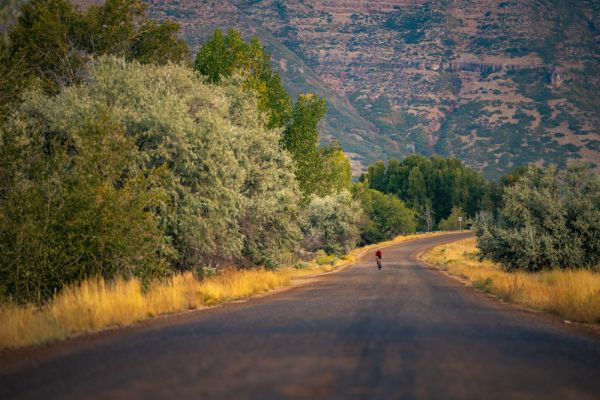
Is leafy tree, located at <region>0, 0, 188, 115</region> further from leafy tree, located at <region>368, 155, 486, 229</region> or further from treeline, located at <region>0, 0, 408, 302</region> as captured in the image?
leafy tree, located at <region>368, 155, 486, 229</region>

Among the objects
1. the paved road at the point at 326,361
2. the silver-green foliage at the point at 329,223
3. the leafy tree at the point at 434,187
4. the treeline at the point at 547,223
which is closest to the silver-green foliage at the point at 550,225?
the treeline at the point at 547,223

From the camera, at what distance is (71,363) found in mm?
10453

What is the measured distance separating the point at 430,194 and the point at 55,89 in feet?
381

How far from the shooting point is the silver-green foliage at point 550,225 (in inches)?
1377

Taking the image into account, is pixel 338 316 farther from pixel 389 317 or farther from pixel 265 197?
pixel 265 197

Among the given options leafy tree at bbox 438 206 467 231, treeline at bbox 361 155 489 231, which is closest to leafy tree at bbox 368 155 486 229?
treeline at bbox 361 155 489 231

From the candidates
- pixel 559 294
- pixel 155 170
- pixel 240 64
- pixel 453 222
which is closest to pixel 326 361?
pixel 559 294

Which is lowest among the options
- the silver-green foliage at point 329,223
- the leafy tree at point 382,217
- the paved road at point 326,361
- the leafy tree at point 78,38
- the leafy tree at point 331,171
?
the leafy tree at point 382,217

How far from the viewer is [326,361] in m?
9.95

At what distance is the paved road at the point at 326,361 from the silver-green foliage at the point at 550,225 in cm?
1961

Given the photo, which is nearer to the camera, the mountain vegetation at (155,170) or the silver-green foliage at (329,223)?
the mountain vegetation at (155,170)

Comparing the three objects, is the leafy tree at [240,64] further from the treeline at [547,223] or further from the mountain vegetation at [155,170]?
the treeline at [547,223]

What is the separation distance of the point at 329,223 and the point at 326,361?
6149cm

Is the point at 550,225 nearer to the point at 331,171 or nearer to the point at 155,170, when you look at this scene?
the point at 155,170
